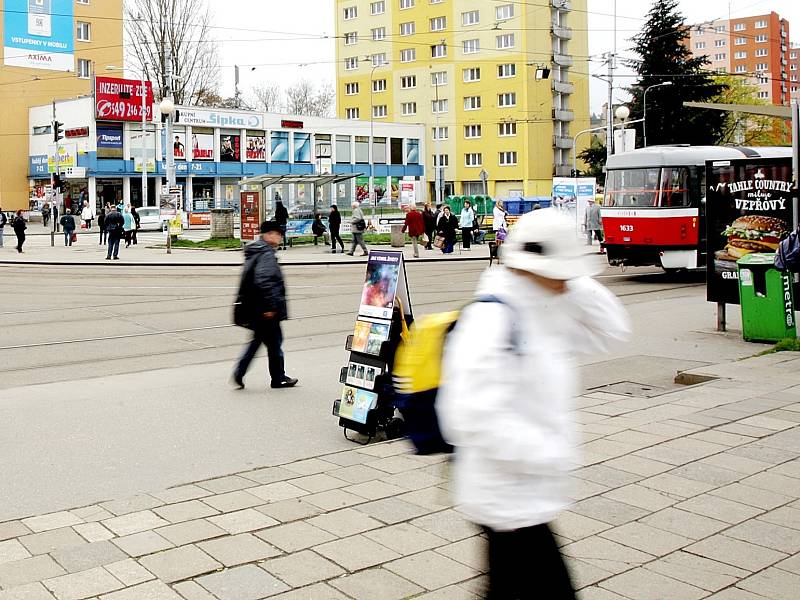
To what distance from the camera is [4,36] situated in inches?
2611

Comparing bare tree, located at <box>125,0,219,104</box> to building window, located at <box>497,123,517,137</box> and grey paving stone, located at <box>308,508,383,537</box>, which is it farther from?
grey paving stone, located at <box>308,508,383,537</box>

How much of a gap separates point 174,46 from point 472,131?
1080 inches

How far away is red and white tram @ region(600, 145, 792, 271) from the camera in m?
21.3

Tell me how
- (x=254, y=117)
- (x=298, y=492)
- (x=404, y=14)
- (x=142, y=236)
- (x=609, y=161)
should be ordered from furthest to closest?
(x=404, y=14), (x=254, y=117), (x=142, y=236), (x=609, y=161), (x=298, y=492)

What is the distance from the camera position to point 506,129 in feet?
266

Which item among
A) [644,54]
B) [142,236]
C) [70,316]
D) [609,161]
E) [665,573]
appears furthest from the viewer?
[644,54]

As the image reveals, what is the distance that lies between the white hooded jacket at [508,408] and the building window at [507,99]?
259 feet

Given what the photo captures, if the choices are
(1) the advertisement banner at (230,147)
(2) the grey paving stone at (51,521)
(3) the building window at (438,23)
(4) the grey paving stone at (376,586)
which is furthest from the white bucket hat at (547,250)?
(3) the building window at (438,23)

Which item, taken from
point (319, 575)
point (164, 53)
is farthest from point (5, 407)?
point (164, 53)

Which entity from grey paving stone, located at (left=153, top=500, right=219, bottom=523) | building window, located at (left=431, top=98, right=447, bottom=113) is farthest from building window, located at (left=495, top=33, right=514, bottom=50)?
grey paving stone, located at (left=153, top=500, right=219, bottom=523)

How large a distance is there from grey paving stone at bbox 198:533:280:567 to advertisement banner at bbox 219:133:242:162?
2592 inches

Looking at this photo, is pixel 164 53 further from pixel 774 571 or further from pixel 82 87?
pixel 774 571

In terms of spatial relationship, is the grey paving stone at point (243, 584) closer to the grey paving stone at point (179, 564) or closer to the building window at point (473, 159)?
the grey paving stone at point (179, 564)

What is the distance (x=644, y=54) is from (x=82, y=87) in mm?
40754
